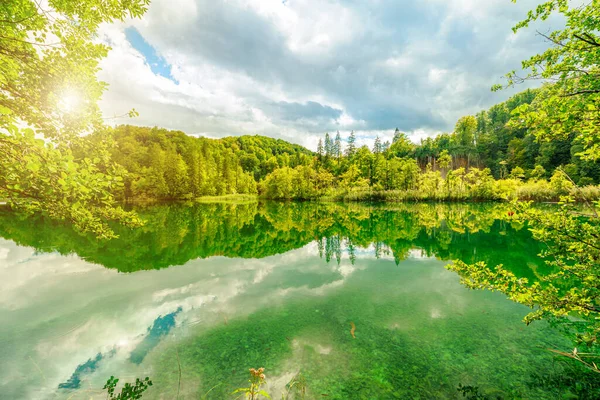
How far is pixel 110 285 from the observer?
Result: 7.38 metres

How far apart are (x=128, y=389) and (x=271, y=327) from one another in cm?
249

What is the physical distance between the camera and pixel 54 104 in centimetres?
349

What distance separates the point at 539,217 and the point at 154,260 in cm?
1160

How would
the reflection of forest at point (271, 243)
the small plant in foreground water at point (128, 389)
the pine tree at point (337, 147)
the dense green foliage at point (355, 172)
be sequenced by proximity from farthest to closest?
the pine tree at point (337, 147) → the dense green foliage at point (355, 172) → the reflection of forest at point (271, 243) → the small plant in foreground water at point (128, 389)

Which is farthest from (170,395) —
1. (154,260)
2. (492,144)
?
(492,144)

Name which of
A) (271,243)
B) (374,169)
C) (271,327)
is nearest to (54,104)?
(271,327)

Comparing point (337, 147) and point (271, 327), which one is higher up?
point (337, 147)

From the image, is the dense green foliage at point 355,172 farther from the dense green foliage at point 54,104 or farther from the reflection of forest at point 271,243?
the dense green foliage at point 54,104

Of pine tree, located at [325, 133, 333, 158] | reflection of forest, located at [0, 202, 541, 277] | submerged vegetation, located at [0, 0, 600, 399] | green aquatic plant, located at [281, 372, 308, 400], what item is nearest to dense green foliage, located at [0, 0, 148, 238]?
Result: submerged vegetation, located at [0, 0, 600, 399]

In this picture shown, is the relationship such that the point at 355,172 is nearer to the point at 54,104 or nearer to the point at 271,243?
the point at 271,243

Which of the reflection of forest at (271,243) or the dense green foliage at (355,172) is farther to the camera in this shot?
the dense green foliage at (355,172)

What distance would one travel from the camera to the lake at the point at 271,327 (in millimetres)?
3535

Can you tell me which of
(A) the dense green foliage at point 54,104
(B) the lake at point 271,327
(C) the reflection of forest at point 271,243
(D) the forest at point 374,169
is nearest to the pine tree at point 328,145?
(D) the forest at point 374,169

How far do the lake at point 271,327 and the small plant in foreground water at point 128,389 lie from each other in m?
0.12
